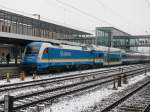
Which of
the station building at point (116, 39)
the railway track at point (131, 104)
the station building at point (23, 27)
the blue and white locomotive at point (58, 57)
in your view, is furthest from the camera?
the station building at point (116, 39)

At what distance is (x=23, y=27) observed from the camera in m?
57.1

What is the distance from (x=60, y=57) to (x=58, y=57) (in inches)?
19.7

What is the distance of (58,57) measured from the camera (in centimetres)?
3138

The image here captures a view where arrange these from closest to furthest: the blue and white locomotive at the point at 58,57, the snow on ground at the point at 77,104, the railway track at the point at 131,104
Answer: the railway track at the point at 131,104 → the snow on ground at the point at 77,104 → the blue and white locomotive at the point at 58,57

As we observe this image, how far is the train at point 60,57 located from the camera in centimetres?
2817

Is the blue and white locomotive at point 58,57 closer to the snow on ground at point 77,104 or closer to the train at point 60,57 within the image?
the train at point 60,57

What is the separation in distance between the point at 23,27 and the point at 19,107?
4677cm

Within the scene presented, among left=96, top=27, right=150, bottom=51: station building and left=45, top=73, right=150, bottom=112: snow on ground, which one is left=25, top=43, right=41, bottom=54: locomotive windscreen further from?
left=96, top=27, right=150, bottom=51: station building

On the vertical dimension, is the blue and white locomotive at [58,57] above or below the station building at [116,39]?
below

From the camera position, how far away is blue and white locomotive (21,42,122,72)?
28.1 meters

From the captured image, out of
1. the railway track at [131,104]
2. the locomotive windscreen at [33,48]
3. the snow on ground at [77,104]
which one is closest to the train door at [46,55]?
the locomotive windscreen at [33,48]

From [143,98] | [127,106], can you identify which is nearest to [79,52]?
[143,98]

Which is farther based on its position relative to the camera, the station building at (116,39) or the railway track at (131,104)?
the station building at (116,39)

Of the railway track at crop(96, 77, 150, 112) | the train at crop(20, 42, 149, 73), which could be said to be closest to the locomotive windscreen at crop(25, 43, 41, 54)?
the train at crop(20, 42, 149, 73)
